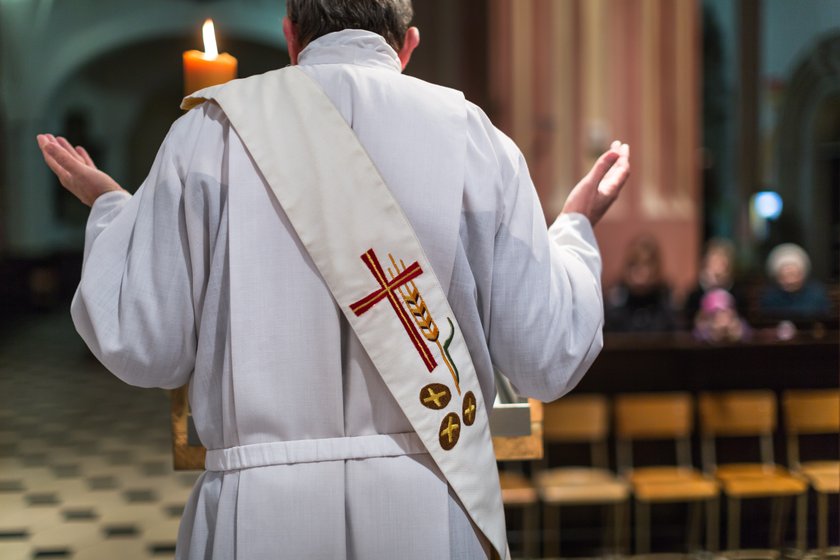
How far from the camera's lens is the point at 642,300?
7.11m

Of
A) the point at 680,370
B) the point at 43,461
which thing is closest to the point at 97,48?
the point at 43,461

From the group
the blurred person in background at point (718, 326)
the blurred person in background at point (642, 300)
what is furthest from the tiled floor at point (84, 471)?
the blurred person in background at point (718, 326)

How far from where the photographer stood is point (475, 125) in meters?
1.56

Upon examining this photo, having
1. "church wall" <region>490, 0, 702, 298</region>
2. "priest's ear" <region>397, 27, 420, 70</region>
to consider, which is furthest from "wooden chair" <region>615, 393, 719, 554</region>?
"church wall" <region>490, 0, 702, 298</region>

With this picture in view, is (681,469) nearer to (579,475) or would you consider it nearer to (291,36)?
(579,475)

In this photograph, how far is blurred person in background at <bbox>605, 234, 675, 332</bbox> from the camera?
705 cm

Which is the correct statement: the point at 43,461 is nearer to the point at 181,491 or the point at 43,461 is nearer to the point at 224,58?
the point at 181,491

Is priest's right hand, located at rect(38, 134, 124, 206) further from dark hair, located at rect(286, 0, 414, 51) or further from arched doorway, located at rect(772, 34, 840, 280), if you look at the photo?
arched doorway, located at rect(772, 34, 840, 280)

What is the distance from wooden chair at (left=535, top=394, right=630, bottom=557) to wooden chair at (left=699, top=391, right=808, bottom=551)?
1.89 ft

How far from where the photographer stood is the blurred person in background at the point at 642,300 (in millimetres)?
7047

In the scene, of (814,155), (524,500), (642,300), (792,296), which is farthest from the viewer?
(814,155)

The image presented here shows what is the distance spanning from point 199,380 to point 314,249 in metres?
0.26

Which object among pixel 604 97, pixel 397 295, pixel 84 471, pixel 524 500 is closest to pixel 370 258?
pixel 397 295

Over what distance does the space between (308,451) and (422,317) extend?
26cm
